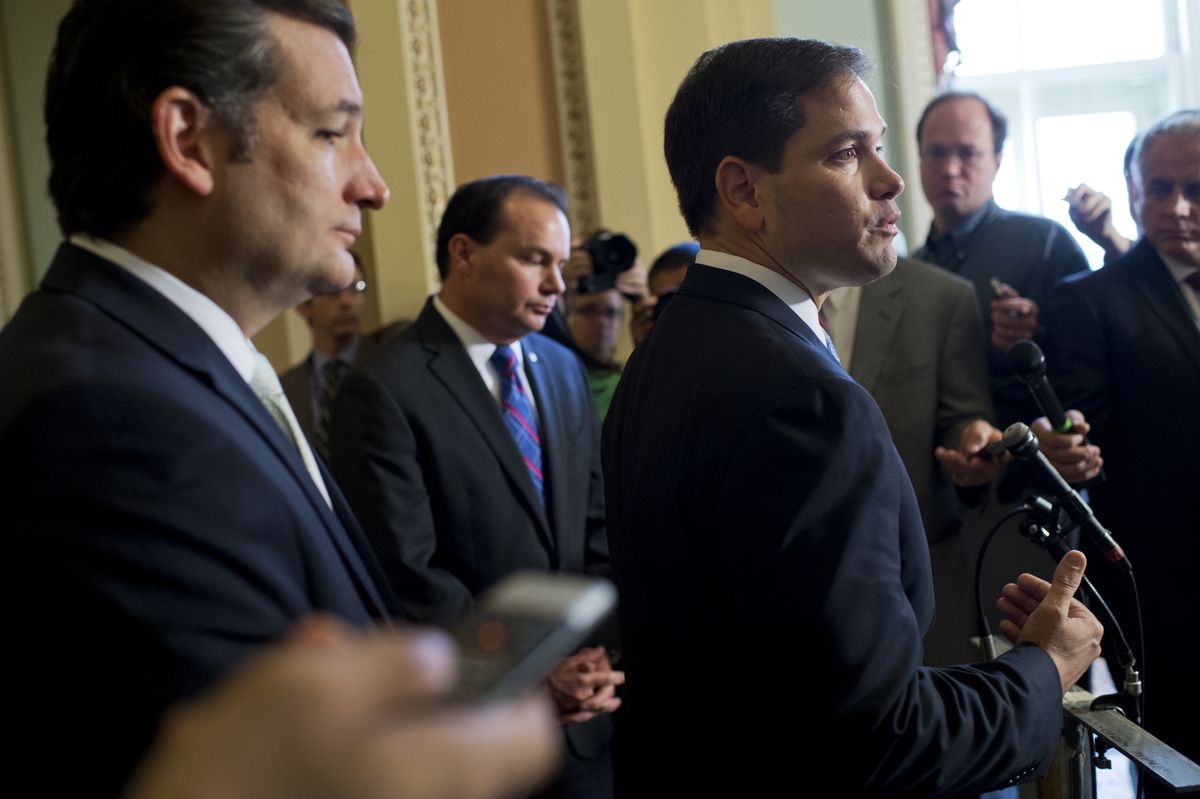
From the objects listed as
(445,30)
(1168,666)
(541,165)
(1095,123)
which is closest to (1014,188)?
(1095,123)

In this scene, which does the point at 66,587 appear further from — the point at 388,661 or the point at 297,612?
the point at 388,661

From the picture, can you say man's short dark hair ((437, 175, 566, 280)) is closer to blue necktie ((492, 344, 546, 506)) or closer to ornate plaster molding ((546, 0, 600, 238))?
blue necktie ((492, 344, 546, 506))

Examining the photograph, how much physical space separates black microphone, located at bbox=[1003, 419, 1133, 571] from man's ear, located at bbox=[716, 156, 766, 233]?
0.48m

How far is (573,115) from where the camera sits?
3510mm

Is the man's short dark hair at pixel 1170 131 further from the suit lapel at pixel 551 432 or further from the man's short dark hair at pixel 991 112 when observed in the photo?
the suit lapel at pixel 551 432

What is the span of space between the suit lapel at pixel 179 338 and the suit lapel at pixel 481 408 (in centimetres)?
124

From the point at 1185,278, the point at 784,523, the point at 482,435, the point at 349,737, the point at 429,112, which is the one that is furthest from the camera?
the point at 429,112

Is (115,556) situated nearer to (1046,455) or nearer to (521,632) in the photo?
(521,632)

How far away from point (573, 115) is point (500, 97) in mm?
266

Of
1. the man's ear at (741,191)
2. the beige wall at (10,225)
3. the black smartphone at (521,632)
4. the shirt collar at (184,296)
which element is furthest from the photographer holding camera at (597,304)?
the beige wall at (10,225)

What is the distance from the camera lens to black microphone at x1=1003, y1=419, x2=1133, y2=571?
4.73ft

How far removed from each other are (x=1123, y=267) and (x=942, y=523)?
2.46 feet

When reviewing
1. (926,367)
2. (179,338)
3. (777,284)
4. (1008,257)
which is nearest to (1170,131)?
(1008,257)

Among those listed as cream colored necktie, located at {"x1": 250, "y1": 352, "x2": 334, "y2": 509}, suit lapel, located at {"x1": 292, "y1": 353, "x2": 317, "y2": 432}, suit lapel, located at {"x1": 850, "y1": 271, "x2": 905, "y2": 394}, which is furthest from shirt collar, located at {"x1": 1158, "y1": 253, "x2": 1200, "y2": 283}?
suit lapel, located at {"x1": 292, "y1": 353, "x2": 317, "y2": 432}
